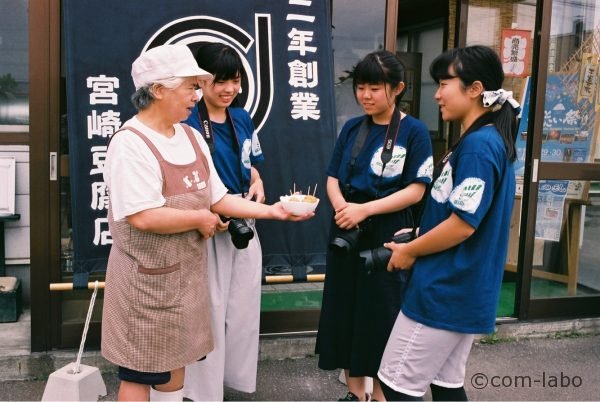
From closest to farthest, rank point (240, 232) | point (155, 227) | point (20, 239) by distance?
point (155, 227)
point (240, 232)
point (20, 239)

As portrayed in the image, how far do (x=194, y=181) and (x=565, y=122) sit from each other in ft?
12.7

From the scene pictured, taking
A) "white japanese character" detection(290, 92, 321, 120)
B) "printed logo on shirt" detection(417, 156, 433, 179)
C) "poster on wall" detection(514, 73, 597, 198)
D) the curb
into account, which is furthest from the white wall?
"poster on wall" detection(514, 73, 597, 198)

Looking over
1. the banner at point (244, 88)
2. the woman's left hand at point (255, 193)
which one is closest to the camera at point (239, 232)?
the woman's left hand at point (255, 193)

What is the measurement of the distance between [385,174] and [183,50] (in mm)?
1292

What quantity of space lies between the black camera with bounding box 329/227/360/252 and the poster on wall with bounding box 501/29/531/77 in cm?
325

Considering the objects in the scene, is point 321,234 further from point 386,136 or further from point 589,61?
point 589,61

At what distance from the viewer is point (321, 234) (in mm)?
4188

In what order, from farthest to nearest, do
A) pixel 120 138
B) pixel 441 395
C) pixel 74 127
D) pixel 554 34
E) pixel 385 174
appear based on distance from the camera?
1. pixel 554 34
2. pixel 74 127
3. pixel 385 174
4. pixel 441 395
5. pixel 120 138

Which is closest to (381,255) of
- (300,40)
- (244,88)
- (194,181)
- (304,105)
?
(194,181)

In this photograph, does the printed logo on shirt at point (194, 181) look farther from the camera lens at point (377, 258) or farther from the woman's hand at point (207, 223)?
the camera lens at point (377, 258)

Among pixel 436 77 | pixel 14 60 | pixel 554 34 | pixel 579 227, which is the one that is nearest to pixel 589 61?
pixel 554 34

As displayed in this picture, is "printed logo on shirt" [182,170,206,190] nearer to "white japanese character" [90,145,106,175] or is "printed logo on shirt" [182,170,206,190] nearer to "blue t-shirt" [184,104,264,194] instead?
"blue t-shirt" [184,104,264,194]

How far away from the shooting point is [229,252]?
348 cm

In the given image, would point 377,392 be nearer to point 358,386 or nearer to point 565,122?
point 358,386
